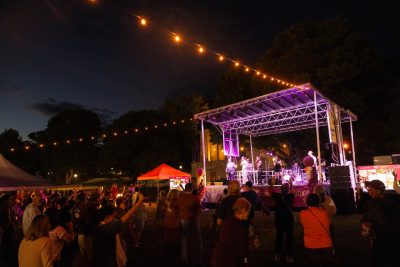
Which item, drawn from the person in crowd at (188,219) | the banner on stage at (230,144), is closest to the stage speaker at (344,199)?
the banner on stage at (230,144)

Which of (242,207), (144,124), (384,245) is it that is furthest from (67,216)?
(144,124)

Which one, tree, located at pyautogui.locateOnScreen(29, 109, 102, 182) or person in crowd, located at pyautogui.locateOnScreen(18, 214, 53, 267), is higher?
tree, located at pyautogui.locateOnScreen(29, 109, 102, 182)

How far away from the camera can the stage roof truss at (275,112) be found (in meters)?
14.4

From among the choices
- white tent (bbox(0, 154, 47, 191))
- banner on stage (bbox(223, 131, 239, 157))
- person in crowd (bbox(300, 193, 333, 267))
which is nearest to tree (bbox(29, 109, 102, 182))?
banner on stage (bbox(223, 131, 239, 157))

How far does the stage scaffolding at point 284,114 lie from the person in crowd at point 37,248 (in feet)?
37.5

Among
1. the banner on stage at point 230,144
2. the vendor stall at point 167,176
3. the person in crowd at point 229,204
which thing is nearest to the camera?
the person in crowd at point 229,204

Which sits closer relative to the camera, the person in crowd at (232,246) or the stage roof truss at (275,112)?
the person in crowd at (232,246)

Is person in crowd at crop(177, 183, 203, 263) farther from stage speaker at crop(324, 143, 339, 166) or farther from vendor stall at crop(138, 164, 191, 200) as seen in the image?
vendor stall at crop(138, 164, 191, 200)

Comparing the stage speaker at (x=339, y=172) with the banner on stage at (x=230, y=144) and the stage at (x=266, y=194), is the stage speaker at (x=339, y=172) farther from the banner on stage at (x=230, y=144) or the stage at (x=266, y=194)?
the banner on stage at (x=230, y=144)

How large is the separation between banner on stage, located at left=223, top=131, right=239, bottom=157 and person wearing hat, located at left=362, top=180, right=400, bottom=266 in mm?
14744

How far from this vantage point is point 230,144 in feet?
61.5

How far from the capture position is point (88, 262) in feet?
11.2

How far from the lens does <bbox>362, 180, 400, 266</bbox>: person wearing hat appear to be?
11.2ft

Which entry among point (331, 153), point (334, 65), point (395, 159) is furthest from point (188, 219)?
point (334, 65)
